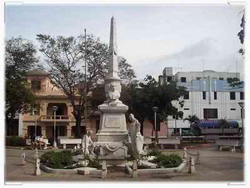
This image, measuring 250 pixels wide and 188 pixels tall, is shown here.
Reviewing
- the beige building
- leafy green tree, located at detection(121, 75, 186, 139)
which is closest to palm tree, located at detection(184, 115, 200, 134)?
leafy green tree, located at detection(121, 75, 186, 139)

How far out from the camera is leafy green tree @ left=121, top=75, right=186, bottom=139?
35031 mm

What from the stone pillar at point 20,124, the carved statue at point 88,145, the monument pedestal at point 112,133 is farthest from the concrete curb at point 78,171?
the stone pillar at point 20,124

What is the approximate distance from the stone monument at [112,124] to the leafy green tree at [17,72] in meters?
11.2

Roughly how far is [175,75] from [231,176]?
1522 inches

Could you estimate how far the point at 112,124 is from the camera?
625 inches

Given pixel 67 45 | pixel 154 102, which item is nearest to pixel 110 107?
pixel 67 45

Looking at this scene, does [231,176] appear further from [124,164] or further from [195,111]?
[195,111]

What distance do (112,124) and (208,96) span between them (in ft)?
115

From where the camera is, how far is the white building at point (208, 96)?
48.4m

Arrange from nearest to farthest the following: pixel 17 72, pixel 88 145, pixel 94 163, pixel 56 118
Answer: pixel 94 163
pixel 88 145
pixel 17 72
pixel 56 118

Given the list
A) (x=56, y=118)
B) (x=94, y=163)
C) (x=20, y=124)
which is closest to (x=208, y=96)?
(x=56, y=118)

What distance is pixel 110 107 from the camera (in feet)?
52.4

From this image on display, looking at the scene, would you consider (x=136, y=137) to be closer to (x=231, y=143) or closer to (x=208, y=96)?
(x=231, y=143)

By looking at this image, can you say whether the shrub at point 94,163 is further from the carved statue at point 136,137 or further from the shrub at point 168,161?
the shrub at point 168,161
